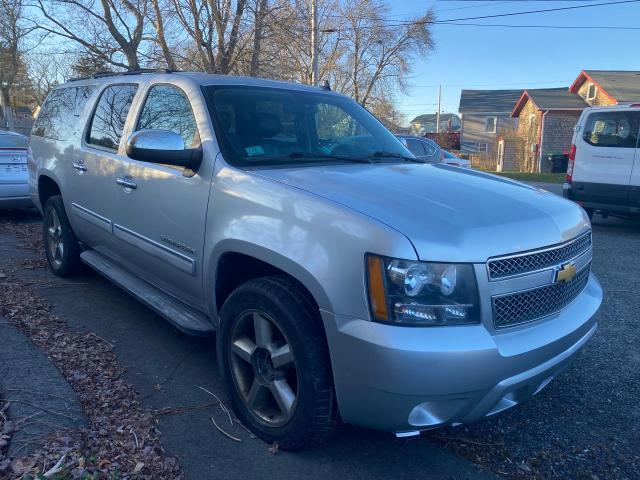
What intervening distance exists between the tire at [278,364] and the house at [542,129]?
34.5 metres

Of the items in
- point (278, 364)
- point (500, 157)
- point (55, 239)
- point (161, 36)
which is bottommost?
point (500, 157)

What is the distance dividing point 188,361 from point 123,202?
1222 millimetres

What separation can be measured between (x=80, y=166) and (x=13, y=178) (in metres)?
4.40

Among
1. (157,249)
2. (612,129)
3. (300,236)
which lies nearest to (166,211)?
(157,249)

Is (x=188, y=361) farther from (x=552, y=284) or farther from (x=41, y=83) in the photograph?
(x=41, y=83)

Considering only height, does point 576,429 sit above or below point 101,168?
below

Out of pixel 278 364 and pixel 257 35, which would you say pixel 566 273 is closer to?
pixel 278 364

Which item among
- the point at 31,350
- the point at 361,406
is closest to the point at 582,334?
the point at 361,406

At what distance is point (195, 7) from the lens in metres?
14.0

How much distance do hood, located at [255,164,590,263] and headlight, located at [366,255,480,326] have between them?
0.06m

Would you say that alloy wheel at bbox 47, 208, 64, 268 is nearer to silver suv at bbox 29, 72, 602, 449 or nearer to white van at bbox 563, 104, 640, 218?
silver suv at bbox 29, 72, 602, 449

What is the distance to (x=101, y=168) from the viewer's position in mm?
4324

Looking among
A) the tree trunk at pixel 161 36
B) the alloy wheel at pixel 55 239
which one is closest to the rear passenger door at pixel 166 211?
the alloy wheel at pixel 55 239

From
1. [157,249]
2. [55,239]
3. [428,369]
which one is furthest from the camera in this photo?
[55,239]
